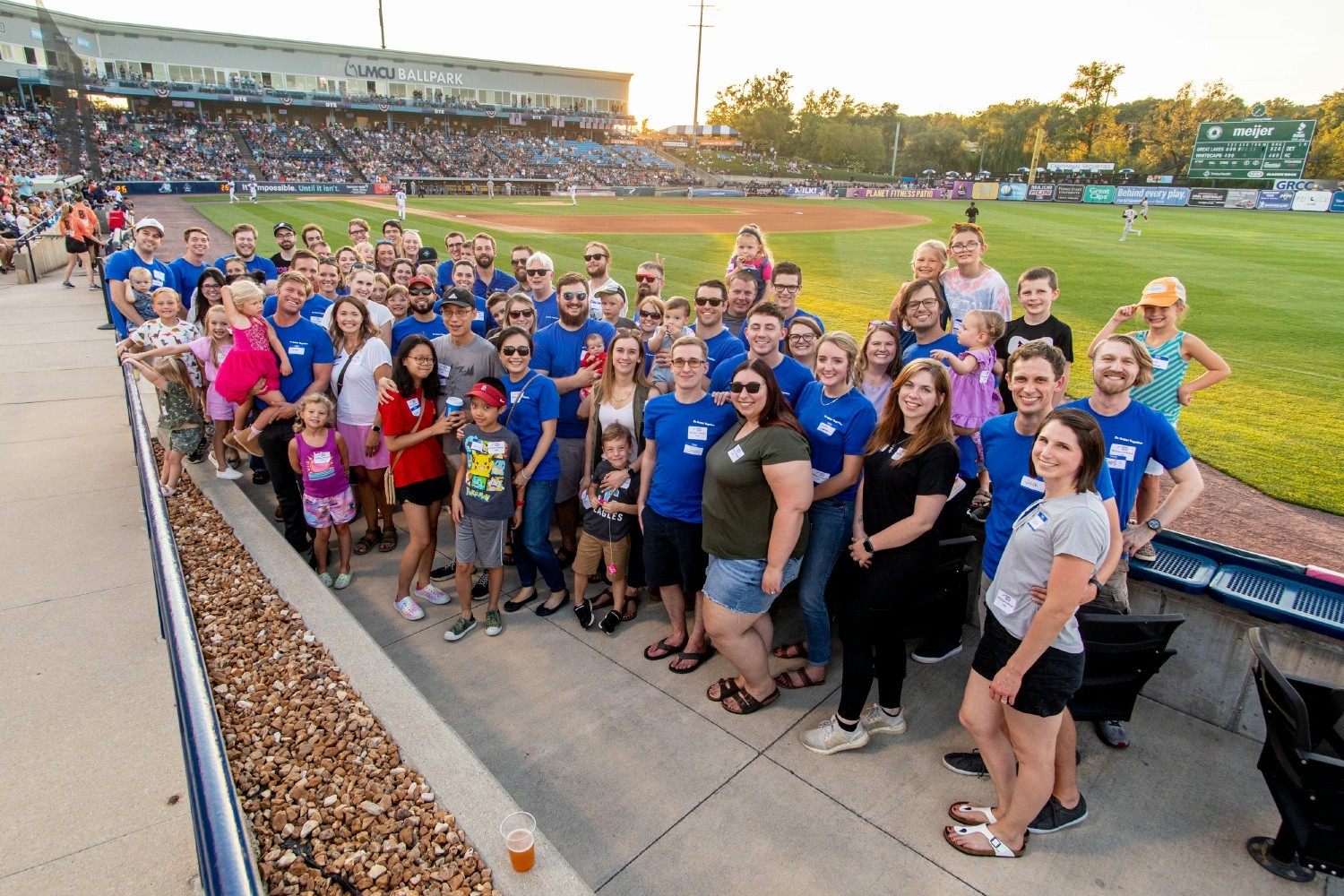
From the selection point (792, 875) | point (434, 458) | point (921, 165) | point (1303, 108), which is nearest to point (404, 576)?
point (434, 458)

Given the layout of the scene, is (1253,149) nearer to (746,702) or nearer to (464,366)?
(464,366)

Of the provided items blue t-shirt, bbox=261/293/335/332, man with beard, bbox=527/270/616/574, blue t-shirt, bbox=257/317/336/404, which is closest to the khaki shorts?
man with beard, bbox=527/270/616/574

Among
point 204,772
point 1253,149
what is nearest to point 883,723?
point 204,772

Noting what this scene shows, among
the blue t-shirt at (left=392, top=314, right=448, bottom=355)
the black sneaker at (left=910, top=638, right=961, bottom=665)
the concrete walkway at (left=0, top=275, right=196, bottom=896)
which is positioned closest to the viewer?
the concrete walkway at (left=0, top=275, right=196, bottom=896)

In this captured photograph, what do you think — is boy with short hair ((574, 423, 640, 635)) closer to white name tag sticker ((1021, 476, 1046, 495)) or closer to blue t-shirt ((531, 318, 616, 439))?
blue t-shirt ((531, 318, 616, 439))

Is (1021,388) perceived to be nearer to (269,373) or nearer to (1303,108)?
(269,373)

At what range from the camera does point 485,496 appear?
469 centimetres

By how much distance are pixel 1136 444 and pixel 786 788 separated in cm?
246

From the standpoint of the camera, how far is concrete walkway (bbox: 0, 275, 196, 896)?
3.05 meters

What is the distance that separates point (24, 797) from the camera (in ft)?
10.8

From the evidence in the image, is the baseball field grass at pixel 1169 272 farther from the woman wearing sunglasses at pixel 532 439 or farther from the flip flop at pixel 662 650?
the woman wearing sunglasses at pixel 532 439

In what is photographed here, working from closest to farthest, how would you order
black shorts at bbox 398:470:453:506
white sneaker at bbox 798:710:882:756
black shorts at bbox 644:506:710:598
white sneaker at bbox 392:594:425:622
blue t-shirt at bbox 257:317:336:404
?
1. white sneaker at bbox 798:710:882:756
2. black shorts at bbox 644:506:710:598
3. black shorts at bbox 398:470:453:506
4. white sneaker at bbox 392:594:425:622
5. blue t-shirt at bbox 257:317:336:404

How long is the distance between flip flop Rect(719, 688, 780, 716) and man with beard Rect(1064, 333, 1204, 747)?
1846mm

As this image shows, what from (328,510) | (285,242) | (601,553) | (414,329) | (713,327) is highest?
(285,242)
